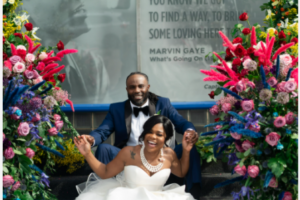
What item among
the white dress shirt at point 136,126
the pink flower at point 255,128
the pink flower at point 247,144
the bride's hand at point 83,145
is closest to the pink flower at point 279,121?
the pink flower at point 255,128

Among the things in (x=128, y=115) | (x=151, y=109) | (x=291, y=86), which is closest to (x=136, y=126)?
(x=128, y=115)

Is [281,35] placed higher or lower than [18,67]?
higher

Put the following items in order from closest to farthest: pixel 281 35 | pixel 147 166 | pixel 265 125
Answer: pixel 265 125 → pixel 147 166 → pixel 281 35

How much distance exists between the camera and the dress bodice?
10.6ft

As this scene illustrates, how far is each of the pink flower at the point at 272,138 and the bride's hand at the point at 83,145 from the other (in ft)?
4.97

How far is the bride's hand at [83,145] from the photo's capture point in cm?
327

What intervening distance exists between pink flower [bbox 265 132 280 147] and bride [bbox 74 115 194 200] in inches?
32.9

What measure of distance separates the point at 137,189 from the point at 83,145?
612mm

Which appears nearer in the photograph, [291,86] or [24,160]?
[291,86]

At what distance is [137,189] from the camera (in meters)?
3.19

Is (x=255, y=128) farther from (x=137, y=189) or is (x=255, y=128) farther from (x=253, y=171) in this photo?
(x=137, y=189)

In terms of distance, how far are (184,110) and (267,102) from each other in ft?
8.98

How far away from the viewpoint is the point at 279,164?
2.72 meters

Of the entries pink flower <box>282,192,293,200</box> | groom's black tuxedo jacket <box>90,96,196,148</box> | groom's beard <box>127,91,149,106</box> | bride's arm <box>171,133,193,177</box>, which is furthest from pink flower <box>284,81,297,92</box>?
groom's beard <box>127,91,149,106</box>
